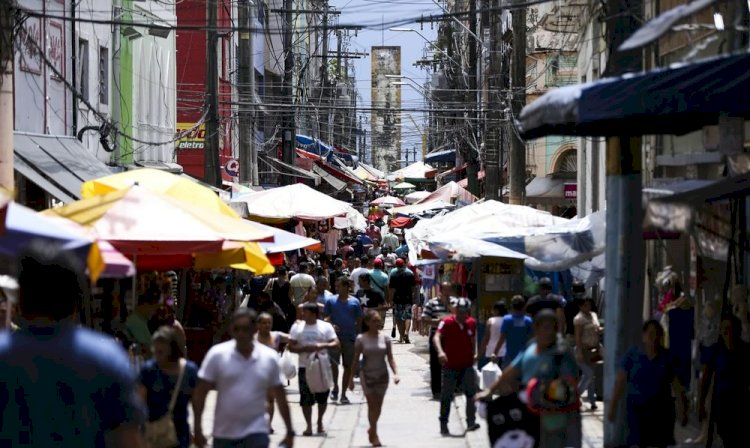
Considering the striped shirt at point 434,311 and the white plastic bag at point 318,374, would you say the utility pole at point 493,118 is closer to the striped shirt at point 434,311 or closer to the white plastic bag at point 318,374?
the striped shirt at point 434,311

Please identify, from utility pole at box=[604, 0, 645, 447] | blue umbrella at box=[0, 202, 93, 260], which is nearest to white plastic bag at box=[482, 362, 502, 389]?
utility pole at box=[604, 0, 645, 447]

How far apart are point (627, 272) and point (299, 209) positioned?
15.8 meters

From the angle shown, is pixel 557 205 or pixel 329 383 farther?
pixel 557 205

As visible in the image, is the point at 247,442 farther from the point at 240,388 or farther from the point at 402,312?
the point at 402,312

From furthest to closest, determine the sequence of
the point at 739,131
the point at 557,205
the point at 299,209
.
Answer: the point at 557,205
the point at 299,209
the point at 739,131

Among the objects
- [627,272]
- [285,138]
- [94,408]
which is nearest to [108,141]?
[627,272]

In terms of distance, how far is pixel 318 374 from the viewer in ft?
51.0

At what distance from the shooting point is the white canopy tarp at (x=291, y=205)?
27.5 metres

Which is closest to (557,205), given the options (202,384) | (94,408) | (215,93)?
(215,93)

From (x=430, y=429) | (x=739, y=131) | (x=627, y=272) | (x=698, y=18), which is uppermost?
(x=698, y=18)

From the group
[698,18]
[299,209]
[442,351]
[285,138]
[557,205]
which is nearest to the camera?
[442,351]

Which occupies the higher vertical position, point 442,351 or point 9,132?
point 9,132

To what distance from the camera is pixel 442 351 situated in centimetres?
1536

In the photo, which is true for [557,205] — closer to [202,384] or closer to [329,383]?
[329,383]
